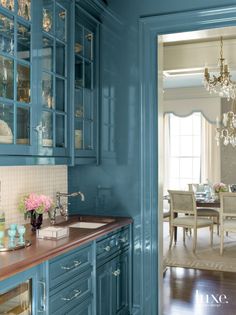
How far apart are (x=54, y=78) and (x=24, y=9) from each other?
0.51 meters

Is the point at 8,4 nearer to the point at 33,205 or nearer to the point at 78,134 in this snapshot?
the point at 78,134

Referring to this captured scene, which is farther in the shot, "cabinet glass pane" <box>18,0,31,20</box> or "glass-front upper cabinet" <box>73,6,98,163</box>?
"glass-front upper cabinet" <box>73,6,98,163</box>

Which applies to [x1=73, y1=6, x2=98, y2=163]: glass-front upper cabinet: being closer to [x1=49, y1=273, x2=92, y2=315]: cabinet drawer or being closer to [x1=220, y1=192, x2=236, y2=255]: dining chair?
[x1=49, y1=273, x2=92, y2=315]: cabinet drawer

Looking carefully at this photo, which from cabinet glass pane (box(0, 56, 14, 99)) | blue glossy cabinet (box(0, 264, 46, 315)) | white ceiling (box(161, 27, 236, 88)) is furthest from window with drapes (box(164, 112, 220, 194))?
blue glossy cabinet (box(0, 264, 46, 315))

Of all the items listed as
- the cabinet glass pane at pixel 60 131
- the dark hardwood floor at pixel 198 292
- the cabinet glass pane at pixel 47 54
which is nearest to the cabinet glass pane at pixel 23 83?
the cabinet glass pane at pixel 47 54

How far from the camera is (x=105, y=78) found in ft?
11.4

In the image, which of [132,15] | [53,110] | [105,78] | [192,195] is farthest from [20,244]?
[192,195]

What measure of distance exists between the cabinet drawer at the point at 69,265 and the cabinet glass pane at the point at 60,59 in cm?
126

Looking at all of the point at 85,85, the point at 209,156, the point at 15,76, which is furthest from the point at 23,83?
the point at 209,156

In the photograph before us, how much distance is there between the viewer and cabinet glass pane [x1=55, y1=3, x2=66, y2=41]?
2.78 metres

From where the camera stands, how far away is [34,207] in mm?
2676

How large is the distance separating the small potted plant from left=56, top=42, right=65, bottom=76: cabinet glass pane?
917 mm

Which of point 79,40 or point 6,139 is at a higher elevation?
point 79,40

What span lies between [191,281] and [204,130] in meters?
4.97
